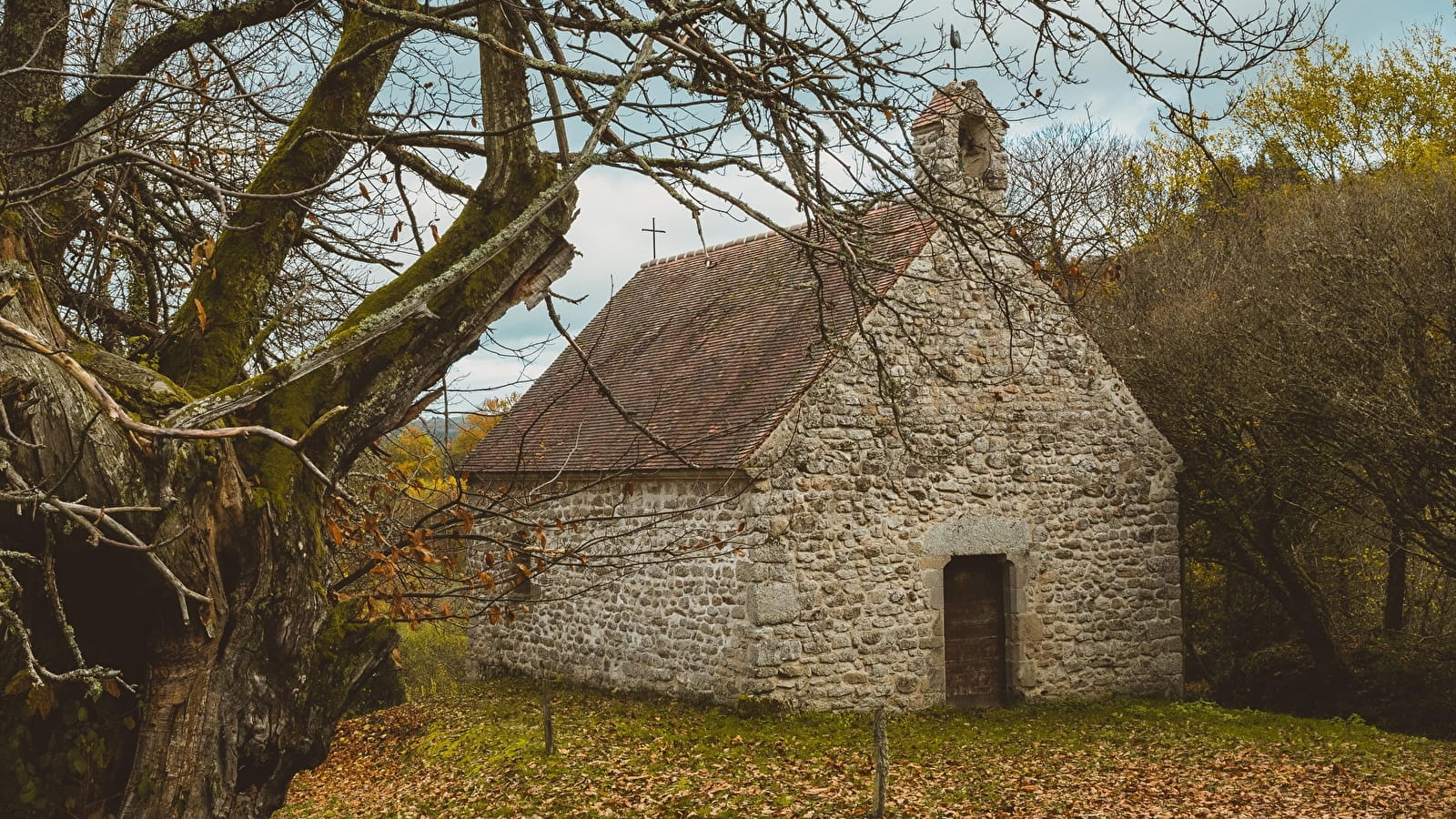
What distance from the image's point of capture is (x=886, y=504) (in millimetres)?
12383

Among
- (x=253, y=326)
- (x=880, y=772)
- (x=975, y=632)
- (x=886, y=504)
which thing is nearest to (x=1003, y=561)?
(x=975, y=632)

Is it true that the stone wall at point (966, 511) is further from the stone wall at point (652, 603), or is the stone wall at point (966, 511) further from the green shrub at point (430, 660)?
the green shrub at point (430, 660)

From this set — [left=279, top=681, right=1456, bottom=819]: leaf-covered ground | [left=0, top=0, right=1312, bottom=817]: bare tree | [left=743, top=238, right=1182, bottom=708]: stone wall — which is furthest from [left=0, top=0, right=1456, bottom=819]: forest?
[left=743, top=238, right=1182, bottom=708]: stone wall

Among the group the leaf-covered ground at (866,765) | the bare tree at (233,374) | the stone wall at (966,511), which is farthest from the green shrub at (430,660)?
the bare tree at (233,374)

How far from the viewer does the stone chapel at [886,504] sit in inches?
468

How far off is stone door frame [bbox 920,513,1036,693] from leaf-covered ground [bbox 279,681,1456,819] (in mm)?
467

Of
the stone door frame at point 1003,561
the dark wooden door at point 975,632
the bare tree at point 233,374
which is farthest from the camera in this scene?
the dark wooden door at point 975,632

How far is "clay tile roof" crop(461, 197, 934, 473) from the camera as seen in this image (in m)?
12.2

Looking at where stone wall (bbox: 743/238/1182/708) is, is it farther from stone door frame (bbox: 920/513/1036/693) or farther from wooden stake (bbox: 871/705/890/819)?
wooden stake (bbox: 871/705/890/819)

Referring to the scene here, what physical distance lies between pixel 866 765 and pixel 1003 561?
4.07 m

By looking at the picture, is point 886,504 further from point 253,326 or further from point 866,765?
point 253,326

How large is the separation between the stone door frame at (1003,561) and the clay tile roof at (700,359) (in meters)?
2.47

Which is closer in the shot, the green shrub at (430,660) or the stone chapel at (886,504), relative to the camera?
the stone chapel at (886,504)

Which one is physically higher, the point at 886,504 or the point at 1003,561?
the point at 886,504
